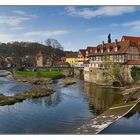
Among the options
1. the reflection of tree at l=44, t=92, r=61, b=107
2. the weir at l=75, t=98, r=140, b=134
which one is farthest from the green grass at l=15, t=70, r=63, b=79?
the weir at l=75, t=98, r=140, b=134

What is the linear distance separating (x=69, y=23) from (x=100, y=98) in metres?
3.37

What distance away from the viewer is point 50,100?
37.3ft

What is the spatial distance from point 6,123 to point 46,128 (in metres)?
1.02

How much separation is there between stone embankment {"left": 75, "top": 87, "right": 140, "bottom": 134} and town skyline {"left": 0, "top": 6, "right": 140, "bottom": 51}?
1.79m

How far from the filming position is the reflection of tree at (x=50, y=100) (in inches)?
431

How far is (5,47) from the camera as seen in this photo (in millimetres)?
10258

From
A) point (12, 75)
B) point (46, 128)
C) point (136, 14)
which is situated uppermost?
point (136, 14)

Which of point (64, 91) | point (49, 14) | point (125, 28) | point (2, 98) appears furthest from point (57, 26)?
point (64, 91)

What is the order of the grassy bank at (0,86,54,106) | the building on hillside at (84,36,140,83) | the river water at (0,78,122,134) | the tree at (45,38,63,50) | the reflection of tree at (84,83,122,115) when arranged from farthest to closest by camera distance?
the building on hillside at (84,36,140,83)
the grassy bank at (0,86,54,106)
the reflection of tree at (84,83,122,115)
the tree at (45,38,63,50)
the river water at (0,78,122,134)

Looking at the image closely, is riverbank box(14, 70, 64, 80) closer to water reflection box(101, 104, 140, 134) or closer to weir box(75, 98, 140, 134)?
weir box(75, 98, 140, 134)

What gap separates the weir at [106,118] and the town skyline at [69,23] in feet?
5.89

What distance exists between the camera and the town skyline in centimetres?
871
